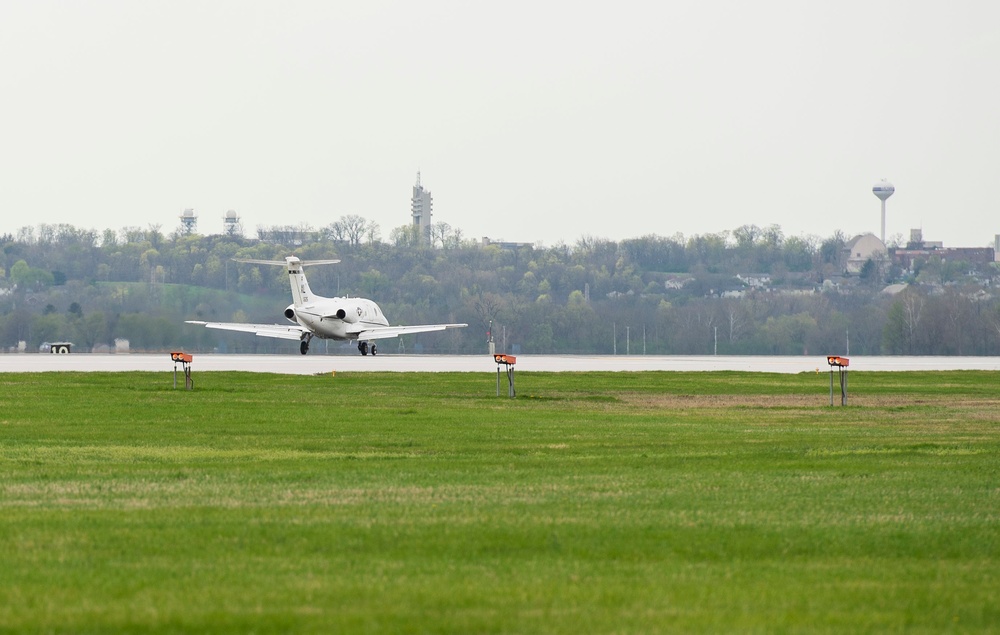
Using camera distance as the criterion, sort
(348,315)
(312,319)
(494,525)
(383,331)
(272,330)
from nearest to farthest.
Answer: (494,525) < (312,319) < (272,330) < (348,315) < (383,331)

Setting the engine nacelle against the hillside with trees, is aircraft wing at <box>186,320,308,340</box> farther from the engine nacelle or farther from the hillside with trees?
the hillside with trees

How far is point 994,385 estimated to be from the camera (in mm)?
55062

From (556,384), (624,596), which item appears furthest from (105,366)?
(624,596)

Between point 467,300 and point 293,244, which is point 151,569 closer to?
point 467,300

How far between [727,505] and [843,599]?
5.41 meters

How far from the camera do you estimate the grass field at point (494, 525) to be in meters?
10.8

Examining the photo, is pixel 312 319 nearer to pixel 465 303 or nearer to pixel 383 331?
pixel 383 331

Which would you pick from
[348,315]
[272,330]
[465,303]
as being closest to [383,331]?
[348,315]

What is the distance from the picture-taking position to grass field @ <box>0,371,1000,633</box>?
10.8m

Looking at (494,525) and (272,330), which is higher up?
(272,330)

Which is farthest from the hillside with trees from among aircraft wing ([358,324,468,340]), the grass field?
the grass field

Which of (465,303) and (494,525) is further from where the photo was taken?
(465,303)

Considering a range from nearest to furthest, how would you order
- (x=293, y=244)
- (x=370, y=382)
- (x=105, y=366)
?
(x=370, y=382) < (x=105, y=366) < (x=293, y=244)

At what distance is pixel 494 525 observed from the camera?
15.0 meters
